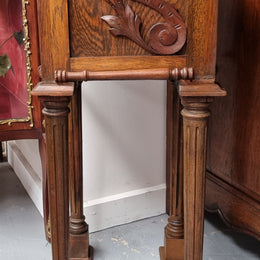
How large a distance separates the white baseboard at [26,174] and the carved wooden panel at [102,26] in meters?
0.82

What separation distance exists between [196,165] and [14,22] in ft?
2.18

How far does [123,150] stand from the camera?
132 centimetres

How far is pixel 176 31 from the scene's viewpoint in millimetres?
744

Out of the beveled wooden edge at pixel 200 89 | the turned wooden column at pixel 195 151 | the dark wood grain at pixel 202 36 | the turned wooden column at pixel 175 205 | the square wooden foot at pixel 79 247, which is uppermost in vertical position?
the dark wood grain at pixel 202 36

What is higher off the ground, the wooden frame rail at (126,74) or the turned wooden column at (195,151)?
the wooden frame rail at (126,74)

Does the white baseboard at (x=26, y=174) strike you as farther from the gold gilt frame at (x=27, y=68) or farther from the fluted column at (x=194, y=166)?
the fluted column at (x=194, y=166)

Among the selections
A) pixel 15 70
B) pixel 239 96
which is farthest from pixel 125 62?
pixel 15 70

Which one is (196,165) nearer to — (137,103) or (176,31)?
(176,31)

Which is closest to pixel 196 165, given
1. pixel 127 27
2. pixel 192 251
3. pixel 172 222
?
pixel 192 251

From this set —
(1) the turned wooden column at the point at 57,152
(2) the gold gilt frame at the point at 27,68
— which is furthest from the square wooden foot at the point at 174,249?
(2) the gold gilt frame at the point at 27,68

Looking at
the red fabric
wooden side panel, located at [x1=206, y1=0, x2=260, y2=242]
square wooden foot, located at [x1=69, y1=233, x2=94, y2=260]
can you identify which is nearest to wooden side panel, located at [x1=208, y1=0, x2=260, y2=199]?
wooden side panel, located at [x1=206, y1=0, x2=260, y2=242]

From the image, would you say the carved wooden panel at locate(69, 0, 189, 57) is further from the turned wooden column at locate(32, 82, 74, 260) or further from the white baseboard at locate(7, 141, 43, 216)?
the white baseboard at locate(7, 141, 43, 216)

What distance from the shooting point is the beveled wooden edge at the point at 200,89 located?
727 millimetres

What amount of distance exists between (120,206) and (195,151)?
25.3 inches
